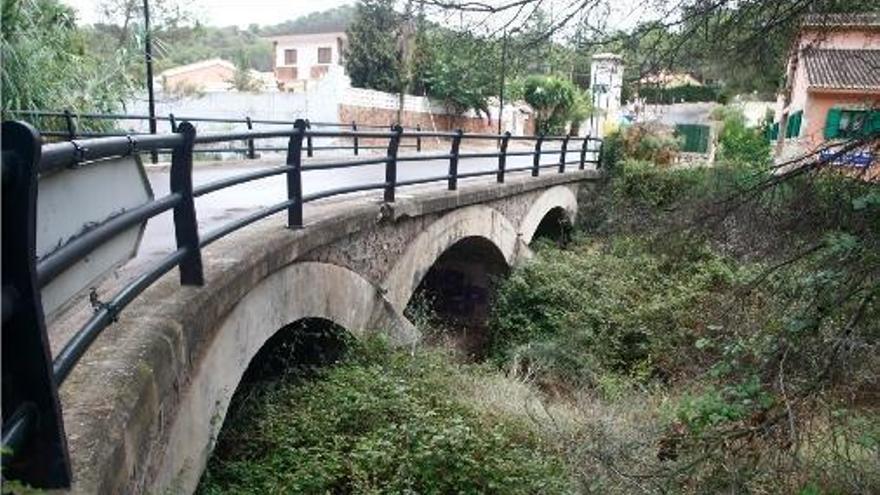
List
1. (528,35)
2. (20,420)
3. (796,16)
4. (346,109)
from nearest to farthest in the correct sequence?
1. (20,420)
2. (796,16)
3. (528,35)
4. (346,109)

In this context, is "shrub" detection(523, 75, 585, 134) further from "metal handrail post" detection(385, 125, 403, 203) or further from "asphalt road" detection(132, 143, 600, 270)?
"metal handrail post" detection(385, 125, 403, 203)

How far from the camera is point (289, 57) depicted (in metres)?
51.0

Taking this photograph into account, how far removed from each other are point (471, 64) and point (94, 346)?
→ 2.89m

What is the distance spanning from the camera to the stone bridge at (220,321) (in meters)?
2.17

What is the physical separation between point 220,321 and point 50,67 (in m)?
6.78

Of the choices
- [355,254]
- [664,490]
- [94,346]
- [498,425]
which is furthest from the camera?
[355,254]

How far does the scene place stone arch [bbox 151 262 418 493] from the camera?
300 cm

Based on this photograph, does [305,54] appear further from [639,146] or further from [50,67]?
[50,67]

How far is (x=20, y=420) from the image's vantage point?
1.65 meters

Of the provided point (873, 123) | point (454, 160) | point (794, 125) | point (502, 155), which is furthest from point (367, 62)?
point (873, 123)

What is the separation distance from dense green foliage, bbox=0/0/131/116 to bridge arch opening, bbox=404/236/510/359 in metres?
5.39

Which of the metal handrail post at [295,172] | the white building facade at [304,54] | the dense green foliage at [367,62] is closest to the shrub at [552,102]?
the dense green foliage at [367,62]

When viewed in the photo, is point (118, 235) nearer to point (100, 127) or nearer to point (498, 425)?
point (498, 425)

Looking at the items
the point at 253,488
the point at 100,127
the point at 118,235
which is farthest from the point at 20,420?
the point at 100,127
